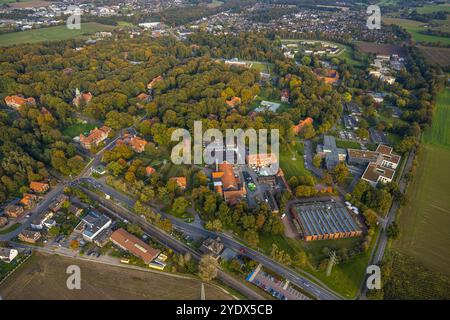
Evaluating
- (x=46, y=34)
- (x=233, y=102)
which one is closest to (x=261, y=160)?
(x=233, y=102)

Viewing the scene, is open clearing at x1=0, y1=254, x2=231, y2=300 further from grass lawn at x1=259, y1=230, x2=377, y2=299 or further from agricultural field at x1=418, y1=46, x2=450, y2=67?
agricultural field at x1=418, y1=46, x2=450, y2=67

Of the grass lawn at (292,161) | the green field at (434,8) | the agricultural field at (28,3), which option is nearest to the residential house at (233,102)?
the grass lawn at (292,161)

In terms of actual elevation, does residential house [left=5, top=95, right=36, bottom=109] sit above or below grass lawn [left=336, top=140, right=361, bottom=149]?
above

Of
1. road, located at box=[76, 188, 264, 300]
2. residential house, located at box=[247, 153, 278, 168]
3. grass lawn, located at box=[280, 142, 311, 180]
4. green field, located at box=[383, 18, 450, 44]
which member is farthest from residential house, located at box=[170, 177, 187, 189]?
green field, located at box=[383, 18, 450, 44]

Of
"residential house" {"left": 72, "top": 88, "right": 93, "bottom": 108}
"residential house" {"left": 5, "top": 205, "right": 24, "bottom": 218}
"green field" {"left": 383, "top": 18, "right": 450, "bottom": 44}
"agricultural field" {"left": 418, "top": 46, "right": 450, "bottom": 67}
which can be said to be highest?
"green field" {"left": 383, "top": 18, "right": 450, "bottom": 44}

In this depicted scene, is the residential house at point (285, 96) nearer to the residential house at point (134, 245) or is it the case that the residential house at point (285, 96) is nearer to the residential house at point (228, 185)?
the residential house at point (228, 185)

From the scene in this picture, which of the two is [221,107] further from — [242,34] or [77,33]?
[77,33]
